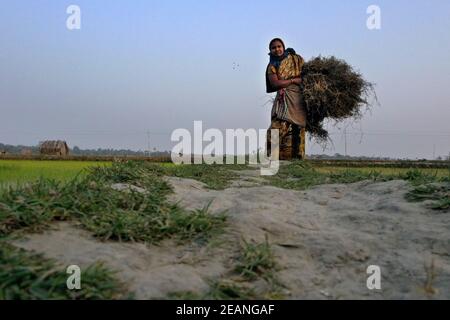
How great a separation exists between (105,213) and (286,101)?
765 cm

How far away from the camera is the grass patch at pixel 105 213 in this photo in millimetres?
2215

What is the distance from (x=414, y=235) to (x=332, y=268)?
80 cm

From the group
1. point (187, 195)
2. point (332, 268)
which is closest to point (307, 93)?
point (187, 195)

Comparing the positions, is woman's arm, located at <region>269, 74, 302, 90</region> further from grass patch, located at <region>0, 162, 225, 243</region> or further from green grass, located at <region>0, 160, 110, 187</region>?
grass patch, located at <region>0, 162, 225, 243</region>

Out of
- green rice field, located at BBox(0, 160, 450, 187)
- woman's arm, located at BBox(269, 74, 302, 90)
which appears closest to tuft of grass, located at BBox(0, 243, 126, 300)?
green rice field, located at BBox(0, 160, 450, 187)

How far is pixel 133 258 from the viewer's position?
1964 mm

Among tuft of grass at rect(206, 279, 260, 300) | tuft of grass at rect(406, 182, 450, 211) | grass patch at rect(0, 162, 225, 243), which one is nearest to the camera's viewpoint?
tuft of grass at rect(206, 279, 260, 300)

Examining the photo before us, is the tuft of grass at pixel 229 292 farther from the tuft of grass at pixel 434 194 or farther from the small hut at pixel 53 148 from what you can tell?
the small hut at pixel 53 148

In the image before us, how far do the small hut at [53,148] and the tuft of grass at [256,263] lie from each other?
509 inches

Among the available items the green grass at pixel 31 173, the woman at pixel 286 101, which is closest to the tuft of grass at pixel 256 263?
the green grass at pixel 31 173

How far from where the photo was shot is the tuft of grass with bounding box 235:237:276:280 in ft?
6.25

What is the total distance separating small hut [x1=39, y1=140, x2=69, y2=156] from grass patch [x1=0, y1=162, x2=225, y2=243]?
38.8ft
